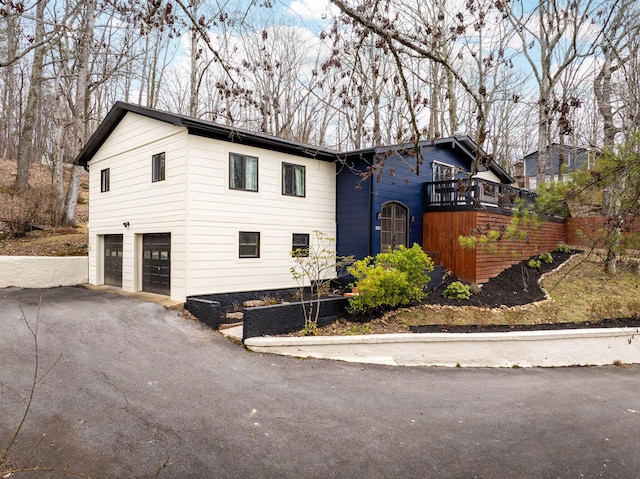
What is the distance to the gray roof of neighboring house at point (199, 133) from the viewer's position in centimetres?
985

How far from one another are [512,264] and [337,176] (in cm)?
681

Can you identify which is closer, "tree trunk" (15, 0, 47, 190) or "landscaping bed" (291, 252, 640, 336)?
"landscaping bed" (291, 252, 640, 336)

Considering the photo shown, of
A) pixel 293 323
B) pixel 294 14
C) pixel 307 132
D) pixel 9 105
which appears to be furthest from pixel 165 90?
pixel 294 14

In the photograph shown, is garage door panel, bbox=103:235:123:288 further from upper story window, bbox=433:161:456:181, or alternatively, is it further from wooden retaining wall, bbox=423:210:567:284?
upper story window, bbox=433:161:456:181

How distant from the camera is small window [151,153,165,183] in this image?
1099 centimetres

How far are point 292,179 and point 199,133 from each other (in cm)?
326

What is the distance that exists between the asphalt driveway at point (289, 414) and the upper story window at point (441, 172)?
29.6 ft

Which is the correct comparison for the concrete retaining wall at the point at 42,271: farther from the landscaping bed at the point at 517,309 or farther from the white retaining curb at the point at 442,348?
the landscaping bed at the point at 517,309

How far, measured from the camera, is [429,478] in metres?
3.55

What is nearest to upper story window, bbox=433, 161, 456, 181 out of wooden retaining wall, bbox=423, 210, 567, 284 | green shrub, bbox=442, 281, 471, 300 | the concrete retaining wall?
wooden retaining wall, bbox=423, 210, 567, 284

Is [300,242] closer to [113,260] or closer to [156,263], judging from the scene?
[156,263]

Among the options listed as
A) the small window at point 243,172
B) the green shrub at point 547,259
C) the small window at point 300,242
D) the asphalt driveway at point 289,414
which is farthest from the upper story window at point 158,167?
the green shrub at point 547,259

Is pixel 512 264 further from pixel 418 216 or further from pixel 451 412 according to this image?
pixel 451 412

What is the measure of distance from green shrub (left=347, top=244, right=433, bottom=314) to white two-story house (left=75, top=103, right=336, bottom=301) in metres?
3.26
